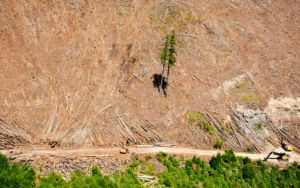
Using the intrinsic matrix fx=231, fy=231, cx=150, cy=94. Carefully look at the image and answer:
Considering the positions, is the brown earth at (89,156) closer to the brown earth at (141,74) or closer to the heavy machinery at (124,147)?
the heavy machinery at (124,147)

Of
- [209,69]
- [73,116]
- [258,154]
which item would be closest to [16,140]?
[73,116]

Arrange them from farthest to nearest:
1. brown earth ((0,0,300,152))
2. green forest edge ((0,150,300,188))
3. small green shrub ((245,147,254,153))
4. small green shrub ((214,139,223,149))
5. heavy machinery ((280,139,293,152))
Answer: small green shrub ((245,147,254,153))
small green shrub ((214,139,223,149))
brown earth ((0,0,300,152))
heavy machinery ((280,139,293,152))
green forest edge ((0,150,300,188))

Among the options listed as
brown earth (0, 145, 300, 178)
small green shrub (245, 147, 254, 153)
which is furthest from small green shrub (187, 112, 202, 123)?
small green shrub (245, 147, 254, 153)

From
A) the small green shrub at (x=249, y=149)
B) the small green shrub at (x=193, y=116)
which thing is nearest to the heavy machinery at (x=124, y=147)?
the small green shrub at (x=193, y=116)

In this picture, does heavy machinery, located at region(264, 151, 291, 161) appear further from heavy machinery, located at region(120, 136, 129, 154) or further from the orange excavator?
heavy machinery, located at region(120, 136, 129, 154)

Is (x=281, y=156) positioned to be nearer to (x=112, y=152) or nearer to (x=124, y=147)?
(x=124, y=147)
